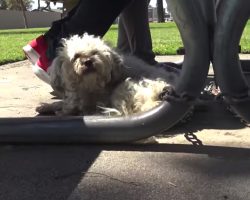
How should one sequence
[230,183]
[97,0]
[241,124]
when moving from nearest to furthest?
[230,183] → [241,124] → [97,0]

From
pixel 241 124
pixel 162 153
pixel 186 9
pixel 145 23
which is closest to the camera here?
pixel 186 9

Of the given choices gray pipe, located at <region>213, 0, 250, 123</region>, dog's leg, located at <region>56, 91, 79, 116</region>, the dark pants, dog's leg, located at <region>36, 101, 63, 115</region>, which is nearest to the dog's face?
dog's leg, located at <region>56, 91, 79, 116</region>

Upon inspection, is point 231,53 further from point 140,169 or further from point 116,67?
point 116,67

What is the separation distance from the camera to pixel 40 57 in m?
4.18

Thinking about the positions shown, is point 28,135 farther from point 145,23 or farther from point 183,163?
point 145,23

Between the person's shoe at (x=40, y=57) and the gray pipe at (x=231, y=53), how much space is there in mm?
1643

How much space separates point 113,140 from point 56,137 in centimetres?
32

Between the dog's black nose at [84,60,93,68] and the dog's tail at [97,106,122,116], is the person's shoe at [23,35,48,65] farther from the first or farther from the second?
the dog's tail at [97,106,122,116]

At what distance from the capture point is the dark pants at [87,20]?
3936 millimetres

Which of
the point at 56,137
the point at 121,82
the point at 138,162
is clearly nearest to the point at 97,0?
the point at 121,82

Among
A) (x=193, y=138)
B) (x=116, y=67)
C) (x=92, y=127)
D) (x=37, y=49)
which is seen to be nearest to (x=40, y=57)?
(x=37, y=49)

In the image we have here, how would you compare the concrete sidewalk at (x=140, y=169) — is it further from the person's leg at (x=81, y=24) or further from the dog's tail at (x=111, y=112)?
the person's leg at (x=81, y=24)

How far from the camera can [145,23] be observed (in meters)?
5.58

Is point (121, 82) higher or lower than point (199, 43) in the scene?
lower
